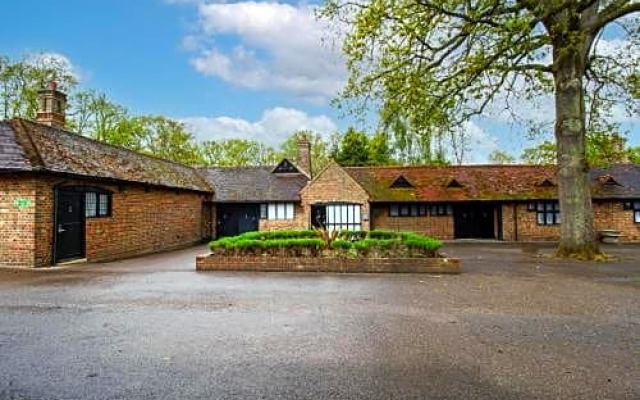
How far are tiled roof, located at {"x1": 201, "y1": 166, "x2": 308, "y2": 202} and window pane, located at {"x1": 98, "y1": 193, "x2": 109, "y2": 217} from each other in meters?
10.2

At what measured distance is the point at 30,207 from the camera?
12.4 metres

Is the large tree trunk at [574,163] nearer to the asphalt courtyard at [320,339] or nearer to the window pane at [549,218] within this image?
the asphalt courtyard at [320,339]

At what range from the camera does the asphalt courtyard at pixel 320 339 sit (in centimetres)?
383

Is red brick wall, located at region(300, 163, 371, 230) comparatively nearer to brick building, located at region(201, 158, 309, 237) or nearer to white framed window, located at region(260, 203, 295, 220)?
brick building, located at region(201, 158, 309, 237)

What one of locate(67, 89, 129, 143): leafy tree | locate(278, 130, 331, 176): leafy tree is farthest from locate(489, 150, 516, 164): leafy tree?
locate(67, 89, 129, 143): leafy tree

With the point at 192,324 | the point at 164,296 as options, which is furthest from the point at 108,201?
the point at 192,324

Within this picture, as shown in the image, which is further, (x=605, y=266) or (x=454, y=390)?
(x=605, y=266)

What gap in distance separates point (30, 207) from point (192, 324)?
30.3 feet

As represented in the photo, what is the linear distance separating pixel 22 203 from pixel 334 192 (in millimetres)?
15105

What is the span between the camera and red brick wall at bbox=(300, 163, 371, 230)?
78.8 feet

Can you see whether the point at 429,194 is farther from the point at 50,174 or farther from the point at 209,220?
the point at 50,174

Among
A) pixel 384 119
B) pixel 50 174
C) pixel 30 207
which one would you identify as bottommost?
pixel 30 207

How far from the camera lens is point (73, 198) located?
14.0 metres

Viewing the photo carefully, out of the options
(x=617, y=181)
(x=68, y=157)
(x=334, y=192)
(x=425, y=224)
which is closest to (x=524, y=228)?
(x=425, y=224)
